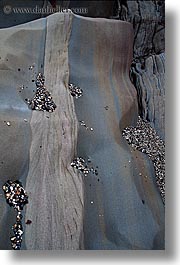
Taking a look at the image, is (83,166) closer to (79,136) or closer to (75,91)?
(79,136)

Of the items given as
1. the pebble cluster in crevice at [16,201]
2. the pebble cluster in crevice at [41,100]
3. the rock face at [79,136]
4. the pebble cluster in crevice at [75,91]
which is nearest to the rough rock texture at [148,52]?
the rock face at [79,136]

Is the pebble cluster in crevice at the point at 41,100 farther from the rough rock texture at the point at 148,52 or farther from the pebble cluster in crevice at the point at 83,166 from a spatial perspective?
the rough rock texture at the point at 148,52

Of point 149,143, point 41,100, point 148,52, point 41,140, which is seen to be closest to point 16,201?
point 41,140

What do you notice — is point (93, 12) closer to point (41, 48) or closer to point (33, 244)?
point (41, 48)

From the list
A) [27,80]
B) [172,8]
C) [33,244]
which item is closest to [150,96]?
[172,8]

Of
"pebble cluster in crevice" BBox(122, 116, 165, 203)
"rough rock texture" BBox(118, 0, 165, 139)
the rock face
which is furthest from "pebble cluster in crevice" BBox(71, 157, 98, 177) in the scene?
"rough rock texture" BBox(118, 0, 165, 139)

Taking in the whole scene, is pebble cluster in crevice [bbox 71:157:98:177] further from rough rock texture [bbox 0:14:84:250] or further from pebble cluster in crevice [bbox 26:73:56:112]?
pebble cluster in crevice [bbox 26:73:56:112]
